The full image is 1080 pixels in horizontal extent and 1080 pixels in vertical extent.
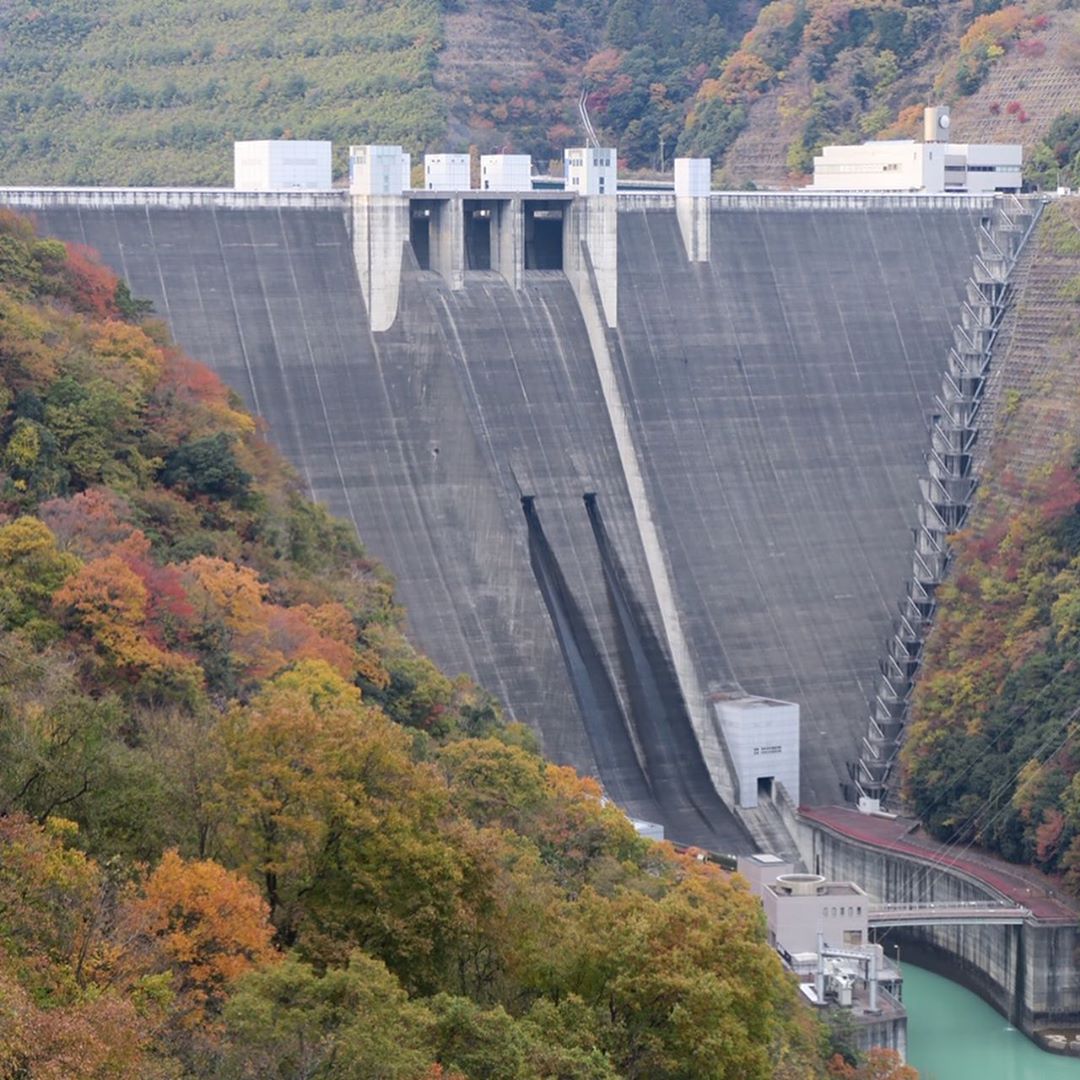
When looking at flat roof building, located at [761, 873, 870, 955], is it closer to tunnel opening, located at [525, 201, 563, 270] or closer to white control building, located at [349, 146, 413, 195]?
white control building, located at [349, 146, 413, 195]

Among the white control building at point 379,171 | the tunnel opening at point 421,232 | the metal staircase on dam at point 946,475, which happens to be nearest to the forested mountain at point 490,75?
the metal staircase on dam at point 946,475

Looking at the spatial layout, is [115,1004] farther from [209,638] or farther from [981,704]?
[981,704]

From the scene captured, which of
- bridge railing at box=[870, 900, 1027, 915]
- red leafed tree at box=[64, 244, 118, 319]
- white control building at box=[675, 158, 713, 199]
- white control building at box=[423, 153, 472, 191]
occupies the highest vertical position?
white control building at box=[675, 158, 713, 199]

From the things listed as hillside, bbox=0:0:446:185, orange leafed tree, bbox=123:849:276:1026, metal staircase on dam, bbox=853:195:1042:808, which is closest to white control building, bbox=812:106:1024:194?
metal staircase on dam, bbox=853:195:1042:808

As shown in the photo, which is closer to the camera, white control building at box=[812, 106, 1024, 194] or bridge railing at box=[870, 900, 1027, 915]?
bridge railing at box=[870, 900, 1027, 915]

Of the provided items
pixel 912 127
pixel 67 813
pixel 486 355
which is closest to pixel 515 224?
pixel 486 355
